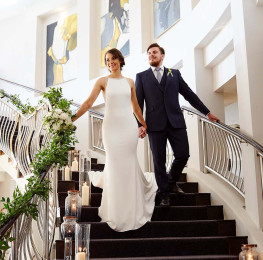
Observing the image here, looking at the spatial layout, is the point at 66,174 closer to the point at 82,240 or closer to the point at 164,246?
the point at 164,246

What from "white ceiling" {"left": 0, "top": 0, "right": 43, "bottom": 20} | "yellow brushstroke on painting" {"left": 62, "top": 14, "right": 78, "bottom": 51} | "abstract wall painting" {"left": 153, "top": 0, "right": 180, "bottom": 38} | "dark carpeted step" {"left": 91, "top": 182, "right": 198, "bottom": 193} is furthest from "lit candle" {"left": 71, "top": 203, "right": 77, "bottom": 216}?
"white ceiling" {"left": 0, "top": 0, "right": 43, "bottom": 20}

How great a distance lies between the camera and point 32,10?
13305 millimetres

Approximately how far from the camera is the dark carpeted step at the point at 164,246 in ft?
13.2

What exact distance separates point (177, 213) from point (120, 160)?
3.23 feet

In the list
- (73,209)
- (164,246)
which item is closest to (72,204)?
(73,209)

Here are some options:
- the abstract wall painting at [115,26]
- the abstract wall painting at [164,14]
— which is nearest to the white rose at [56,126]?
the abstract wall painting at [164,14]

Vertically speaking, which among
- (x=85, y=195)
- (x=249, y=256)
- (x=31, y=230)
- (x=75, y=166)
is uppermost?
(x=75, y=166)

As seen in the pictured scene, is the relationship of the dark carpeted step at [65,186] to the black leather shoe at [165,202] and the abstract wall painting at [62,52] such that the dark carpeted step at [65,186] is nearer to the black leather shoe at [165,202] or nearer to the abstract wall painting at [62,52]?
the black leather shoe at [165,202]

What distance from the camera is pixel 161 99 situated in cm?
502

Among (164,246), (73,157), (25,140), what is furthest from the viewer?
(25,140)

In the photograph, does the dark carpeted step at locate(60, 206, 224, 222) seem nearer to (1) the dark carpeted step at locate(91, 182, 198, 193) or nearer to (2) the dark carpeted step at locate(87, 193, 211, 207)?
(2) the dark carpeted step at locate(87, 193, 211, 207)

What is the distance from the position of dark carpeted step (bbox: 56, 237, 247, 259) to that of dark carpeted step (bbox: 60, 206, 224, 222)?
569 mm

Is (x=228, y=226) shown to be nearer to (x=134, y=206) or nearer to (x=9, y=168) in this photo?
(x=134, y=206)

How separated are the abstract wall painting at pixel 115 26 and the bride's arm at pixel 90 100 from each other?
604 centimetres
